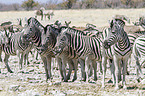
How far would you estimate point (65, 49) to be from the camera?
31.2 ft

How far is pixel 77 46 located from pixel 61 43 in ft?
2.06

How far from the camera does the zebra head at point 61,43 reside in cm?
916

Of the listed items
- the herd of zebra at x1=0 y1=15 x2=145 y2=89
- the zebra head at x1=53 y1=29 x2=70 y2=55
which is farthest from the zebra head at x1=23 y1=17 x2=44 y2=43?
the zebra head at x1=53 y1=29 x2=70 y2=55

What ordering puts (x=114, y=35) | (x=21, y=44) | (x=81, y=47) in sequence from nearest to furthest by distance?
(x=114, y=35) < (x=81, y=47) < (x=21, y=44)

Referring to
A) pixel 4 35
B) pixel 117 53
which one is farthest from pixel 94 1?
pixel 117 53

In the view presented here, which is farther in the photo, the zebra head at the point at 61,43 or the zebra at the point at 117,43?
the zebra head at the point at 61,43

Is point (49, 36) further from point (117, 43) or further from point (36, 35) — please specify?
point (117, 43)

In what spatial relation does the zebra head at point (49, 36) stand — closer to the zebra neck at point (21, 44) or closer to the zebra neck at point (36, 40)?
the zebra neck at point (36, 40)

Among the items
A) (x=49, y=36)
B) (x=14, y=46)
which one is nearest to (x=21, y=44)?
(x=14, y=46)

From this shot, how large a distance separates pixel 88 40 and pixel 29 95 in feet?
11.6

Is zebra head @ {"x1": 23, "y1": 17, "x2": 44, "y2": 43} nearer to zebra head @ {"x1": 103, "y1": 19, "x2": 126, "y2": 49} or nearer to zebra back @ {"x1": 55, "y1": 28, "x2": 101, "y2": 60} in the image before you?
zebra back @ {"x1": 55, "y1": 28, "x2": 101, "y2": 60}

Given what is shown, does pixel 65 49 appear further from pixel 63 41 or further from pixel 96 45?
pixel 96 45

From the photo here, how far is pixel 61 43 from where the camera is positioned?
9.20 meters

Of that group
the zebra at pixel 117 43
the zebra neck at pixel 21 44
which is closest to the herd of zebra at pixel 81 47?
the zebra at pixel 117 43
